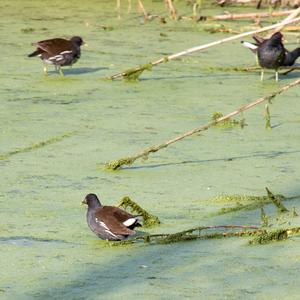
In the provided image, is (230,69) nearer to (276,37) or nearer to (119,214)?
(276,37)

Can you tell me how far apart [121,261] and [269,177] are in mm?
1799

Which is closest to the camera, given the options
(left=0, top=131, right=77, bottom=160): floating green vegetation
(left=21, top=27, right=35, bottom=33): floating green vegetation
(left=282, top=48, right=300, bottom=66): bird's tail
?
(left=0, top=131, right=77, bottom=160): floating green vegetation

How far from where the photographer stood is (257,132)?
7.74m

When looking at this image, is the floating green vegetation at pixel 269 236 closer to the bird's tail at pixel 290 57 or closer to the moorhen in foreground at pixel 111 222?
the moorhen in foreground at pixel 111 222

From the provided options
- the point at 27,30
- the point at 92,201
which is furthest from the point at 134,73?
the point at 92,201

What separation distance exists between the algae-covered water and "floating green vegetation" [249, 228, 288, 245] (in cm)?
5

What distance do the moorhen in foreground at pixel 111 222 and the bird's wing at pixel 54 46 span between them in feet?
14.9

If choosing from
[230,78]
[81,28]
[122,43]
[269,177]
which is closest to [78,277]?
[269,177]

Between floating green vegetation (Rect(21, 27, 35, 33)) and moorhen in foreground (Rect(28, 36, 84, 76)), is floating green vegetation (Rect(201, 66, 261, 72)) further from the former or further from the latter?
floating green vegetation (Rect(21, 27, 35, 33))

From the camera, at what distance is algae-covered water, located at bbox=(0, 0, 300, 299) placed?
15.4ft

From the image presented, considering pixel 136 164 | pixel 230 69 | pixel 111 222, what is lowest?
pixel 230 69

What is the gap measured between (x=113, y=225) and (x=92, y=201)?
12.0 inches

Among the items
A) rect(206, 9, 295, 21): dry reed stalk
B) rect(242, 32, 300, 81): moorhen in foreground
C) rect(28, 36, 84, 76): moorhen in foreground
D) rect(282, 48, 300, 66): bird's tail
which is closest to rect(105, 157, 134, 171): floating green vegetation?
rect(28, 36, 84, 76): moorhen in foreground

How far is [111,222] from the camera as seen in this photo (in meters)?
5.21
